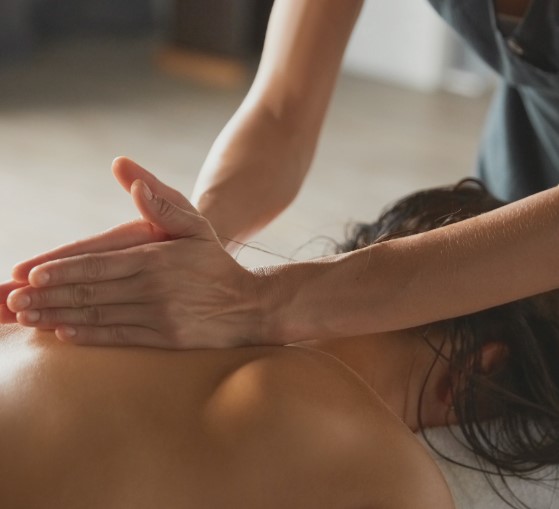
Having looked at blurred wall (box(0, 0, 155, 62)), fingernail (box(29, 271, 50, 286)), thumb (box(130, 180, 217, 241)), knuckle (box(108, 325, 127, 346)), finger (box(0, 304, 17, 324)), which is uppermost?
thumb (box(130, 180, 217, 241))

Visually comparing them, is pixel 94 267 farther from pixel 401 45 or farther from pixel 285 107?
pixel 401 45

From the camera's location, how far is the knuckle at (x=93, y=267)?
1.24m

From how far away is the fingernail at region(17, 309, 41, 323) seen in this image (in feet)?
4.03

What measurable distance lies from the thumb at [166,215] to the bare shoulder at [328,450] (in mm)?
175

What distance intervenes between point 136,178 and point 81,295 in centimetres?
16

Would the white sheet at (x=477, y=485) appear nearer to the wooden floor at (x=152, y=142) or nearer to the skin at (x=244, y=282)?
the skin at (x=244, y=282)

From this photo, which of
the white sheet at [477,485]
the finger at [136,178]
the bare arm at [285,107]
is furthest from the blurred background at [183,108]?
the finger at [136,178]

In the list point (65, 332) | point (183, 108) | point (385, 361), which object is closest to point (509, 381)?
point (385, 361)

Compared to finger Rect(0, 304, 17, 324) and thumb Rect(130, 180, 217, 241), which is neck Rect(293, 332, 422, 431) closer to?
thumb Rect(130, 180, 217, 241)

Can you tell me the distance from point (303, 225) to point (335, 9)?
1.35 meters

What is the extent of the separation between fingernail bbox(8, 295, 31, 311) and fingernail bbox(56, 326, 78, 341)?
46 mm

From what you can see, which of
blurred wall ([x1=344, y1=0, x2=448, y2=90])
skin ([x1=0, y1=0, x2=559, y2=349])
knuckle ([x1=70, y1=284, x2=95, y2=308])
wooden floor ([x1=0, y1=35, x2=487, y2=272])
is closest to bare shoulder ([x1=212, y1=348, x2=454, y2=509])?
skin ([x1=0, y1=0, x2=559, y2=349])

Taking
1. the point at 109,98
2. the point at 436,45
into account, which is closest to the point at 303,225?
the point at 109,98

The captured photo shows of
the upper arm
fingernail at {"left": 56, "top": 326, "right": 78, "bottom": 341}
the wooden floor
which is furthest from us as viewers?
the wooden floor
